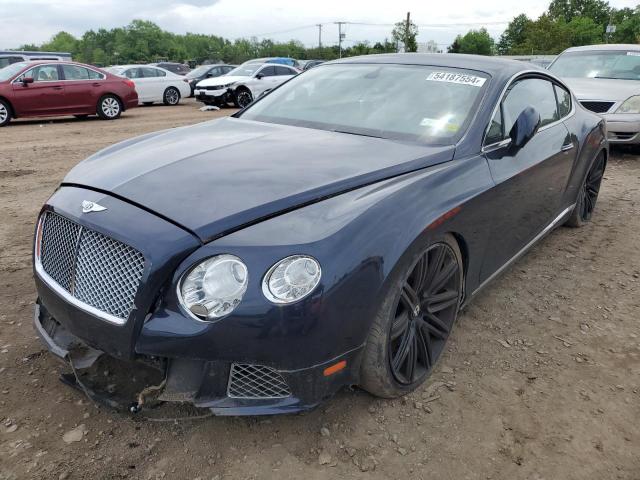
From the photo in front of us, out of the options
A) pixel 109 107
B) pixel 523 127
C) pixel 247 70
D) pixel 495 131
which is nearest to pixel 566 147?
pixel 523 127

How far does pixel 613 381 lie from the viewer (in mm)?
2607

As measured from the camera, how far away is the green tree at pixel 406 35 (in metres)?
54.7

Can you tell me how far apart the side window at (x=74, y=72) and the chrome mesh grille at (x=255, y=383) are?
11.9m

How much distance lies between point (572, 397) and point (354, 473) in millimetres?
1181

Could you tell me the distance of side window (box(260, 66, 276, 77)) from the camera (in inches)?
650

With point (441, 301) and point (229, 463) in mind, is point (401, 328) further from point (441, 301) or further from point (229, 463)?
point (229, 463)

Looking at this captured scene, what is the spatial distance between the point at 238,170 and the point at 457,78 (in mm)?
1538

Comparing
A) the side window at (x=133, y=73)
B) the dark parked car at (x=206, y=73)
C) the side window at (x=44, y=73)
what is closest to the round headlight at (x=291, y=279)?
the side window at (x=44, y=73)

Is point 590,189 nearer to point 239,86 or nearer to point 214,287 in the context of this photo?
point 214,287

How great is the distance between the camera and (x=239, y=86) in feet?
52.5

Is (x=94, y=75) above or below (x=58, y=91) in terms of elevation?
above

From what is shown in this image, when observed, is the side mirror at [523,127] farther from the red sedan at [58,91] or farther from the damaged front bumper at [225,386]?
the red sedan at [58,91]

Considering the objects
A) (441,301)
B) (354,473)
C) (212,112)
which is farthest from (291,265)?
(212,112)

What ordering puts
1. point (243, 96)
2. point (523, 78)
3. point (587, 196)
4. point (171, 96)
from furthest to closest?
point (171, 96)
point (243, 96)
point (587, 196)
point (523, 78)
